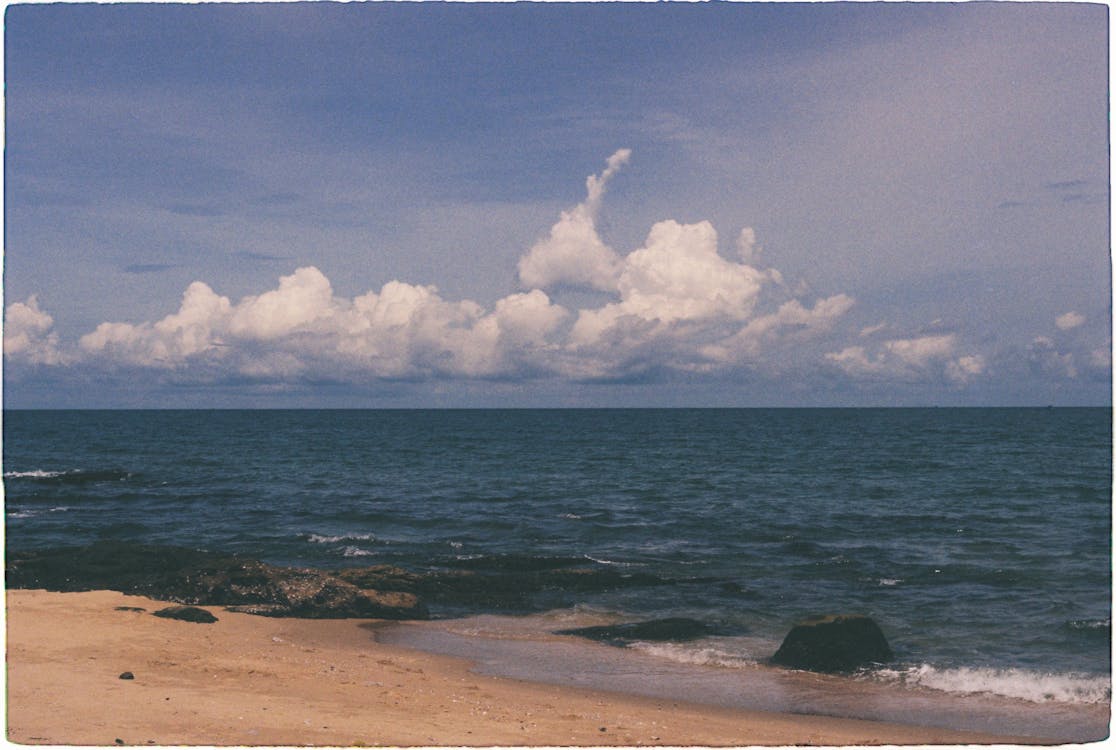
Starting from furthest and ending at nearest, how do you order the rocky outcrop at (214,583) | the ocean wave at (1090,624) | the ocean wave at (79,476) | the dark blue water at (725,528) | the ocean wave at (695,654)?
the ocean wave at (79,476) → the rocky outcrop at (214,583) → the dark blue water at (725,528) → the ocean wave at (1090,624) → the ocean wave at (695,654)

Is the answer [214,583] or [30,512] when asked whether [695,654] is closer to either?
[214,583]

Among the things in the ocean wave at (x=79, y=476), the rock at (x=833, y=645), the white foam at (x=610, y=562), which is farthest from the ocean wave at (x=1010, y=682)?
the ocean wave at (x=79, y=476)

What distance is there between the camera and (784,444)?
98.3 metres

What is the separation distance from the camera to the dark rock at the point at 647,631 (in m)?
20.0

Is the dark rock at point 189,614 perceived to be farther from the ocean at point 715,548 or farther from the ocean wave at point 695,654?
→ the ocean wave at point 695,654

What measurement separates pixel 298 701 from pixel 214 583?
10.2 m

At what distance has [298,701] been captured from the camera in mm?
13305

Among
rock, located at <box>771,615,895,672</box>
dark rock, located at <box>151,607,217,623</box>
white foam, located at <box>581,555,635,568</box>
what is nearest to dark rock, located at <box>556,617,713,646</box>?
rock, located at <box>771,615,895,672</box>

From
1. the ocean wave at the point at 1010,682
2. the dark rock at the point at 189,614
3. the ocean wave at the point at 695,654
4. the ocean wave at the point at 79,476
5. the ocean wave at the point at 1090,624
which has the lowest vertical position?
the ocean wave at the point at 79,476

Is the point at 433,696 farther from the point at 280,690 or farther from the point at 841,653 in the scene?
the point at 841,653

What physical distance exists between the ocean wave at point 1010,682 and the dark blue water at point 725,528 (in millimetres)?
55

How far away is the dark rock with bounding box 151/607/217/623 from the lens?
19.8 m

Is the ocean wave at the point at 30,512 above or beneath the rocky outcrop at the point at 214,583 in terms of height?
beneath

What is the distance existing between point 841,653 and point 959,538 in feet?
61.9
